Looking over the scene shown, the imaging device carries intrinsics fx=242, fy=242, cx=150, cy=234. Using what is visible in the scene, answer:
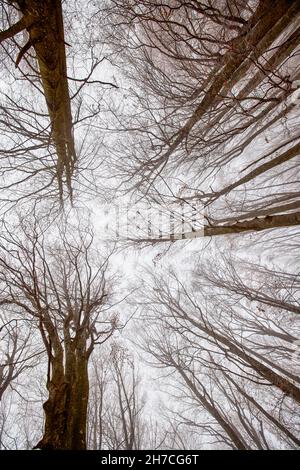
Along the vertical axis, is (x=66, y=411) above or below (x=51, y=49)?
below

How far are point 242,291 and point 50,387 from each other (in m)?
5.59

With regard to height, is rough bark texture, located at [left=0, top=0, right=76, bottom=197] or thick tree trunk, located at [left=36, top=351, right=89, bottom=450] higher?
rough bark texture, located at [left=0, top=0, right=76, bottom=197]

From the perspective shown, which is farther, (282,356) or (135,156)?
(282,356)

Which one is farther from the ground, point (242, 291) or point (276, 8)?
point (276, 8)

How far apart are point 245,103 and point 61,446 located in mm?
6849

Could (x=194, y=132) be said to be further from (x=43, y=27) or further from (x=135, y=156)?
(x=43, y=27)

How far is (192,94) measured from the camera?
4.18 m

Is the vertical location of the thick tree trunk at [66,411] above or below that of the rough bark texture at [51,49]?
below

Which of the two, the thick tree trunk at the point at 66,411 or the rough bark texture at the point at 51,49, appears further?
the thick tree trunk at the point at 66,411

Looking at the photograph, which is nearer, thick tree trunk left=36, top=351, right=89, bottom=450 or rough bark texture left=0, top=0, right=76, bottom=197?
rough bark texture left=0, top=0, right=76, bottom=197
